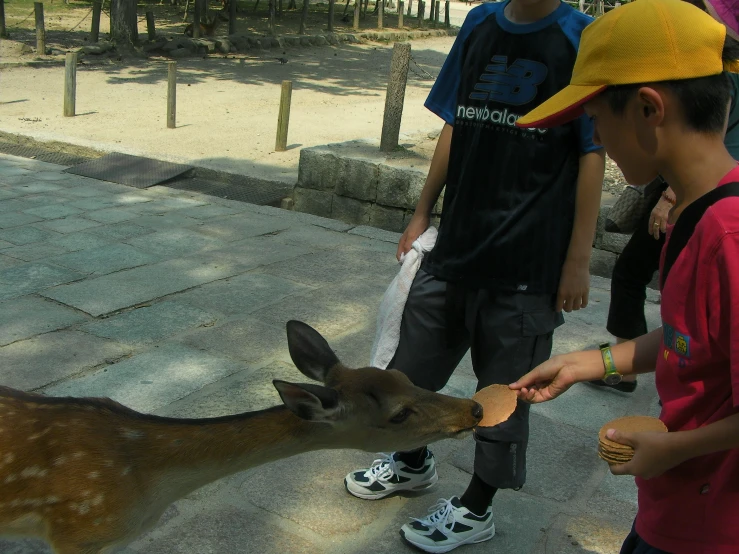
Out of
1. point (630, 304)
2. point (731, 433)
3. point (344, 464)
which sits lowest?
point (344, 464)

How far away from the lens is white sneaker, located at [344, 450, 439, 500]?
3176 millimetres

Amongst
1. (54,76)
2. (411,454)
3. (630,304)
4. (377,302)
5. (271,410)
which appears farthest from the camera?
(54,76)

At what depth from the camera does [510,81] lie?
107 inches

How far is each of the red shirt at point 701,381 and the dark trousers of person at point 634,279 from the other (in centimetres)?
233

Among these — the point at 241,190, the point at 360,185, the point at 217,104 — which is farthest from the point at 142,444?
the point at 217,104

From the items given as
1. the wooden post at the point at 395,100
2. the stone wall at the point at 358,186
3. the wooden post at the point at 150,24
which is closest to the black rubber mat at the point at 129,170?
the stone wall at the point at 358,186

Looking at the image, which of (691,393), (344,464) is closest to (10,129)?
(344,464)

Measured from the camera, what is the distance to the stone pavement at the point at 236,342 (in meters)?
3.05

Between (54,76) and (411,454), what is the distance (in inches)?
528

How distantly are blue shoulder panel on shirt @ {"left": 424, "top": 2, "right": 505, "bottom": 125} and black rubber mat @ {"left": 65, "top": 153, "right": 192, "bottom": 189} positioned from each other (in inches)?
223

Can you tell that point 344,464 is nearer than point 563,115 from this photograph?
No

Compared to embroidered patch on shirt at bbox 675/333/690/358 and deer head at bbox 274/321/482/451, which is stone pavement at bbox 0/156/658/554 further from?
embroidered patch on shirt at bbox 675/333/690/358

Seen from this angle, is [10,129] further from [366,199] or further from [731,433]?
[731,433]

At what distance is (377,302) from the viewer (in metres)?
5.33
